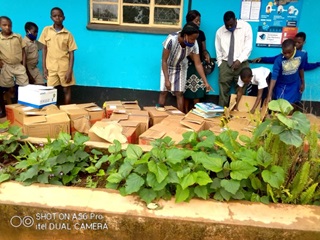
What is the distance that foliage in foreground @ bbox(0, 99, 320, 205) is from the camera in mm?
1787

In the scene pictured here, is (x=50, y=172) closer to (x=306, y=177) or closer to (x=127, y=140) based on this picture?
(x=127, y=140)

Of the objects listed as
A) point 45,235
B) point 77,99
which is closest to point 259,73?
point 77,99


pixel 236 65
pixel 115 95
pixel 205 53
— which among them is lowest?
pixel 115 95

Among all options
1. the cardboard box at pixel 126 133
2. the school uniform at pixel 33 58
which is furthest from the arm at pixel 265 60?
the school uniform at pixel 33 58

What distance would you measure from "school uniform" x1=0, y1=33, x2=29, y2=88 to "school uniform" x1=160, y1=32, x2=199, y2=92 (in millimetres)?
2125

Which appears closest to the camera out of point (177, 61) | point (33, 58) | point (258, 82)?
point (177, 61)

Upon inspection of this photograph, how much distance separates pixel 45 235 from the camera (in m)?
1.80

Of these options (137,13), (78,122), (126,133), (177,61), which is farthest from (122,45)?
(126,133)

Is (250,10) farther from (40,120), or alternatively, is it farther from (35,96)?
(40,120)

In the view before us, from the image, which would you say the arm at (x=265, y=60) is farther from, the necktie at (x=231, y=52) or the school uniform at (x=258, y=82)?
the necktie at (x=231, y=52)

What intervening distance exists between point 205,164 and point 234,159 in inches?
8.7

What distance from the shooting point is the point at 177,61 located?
13.8ft

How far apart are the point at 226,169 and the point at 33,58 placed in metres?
4.01

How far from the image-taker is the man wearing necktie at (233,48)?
14.8ft
